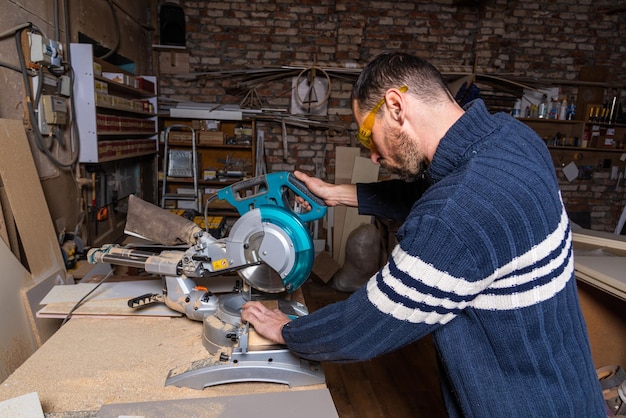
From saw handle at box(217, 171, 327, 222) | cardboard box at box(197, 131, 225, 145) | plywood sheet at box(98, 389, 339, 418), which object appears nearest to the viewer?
plywood sheet at box(98, 389, 339, 418)

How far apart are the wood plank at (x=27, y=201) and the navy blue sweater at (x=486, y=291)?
1382mm

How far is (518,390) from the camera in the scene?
0.77m

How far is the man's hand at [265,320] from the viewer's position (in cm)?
95

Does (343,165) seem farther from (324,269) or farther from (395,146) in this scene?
(395,146)

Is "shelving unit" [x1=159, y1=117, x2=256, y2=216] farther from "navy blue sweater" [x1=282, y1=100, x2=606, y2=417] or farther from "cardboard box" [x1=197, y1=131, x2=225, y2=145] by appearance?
"navy blue sweater" [x1=282, y1=100, x2=606, y2=417]

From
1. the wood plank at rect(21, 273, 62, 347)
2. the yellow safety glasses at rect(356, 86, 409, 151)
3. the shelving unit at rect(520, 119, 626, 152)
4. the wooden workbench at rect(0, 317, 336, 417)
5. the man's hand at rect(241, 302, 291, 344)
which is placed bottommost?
the wood plank at rect(21, 273, 62, 347)

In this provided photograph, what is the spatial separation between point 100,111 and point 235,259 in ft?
7.23

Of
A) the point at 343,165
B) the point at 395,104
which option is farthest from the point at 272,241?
the point at 343,165

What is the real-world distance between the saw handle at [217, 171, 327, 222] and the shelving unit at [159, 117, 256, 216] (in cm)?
269

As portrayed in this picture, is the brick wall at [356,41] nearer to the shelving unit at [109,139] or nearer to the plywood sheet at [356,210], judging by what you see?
the plywood sheet at [356,210]

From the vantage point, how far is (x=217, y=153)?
4238 millimetres

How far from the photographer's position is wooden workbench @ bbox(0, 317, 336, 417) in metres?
0.86

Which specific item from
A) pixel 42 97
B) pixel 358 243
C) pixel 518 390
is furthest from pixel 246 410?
pixel 358 243

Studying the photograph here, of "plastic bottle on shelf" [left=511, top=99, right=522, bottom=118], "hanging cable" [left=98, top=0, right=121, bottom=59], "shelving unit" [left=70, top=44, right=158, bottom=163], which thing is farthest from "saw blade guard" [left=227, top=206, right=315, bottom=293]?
"plastic bottle on shelf" [left=511, top=99, right=522, bottom=118]
